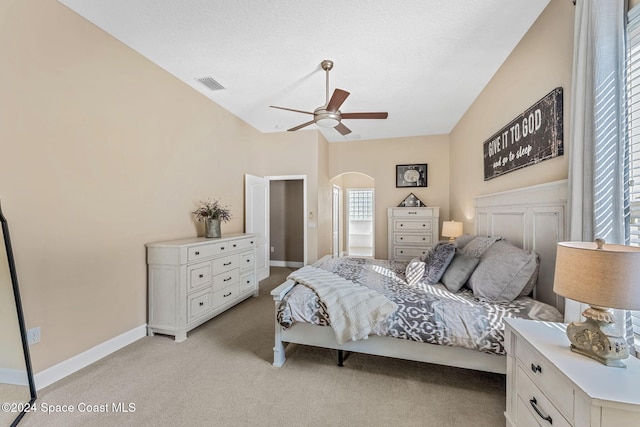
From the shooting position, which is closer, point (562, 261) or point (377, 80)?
point (562, 261)

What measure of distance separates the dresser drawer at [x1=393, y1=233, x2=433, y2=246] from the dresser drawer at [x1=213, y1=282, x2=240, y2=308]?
10.4ft

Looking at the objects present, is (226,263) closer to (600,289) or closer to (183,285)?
(183,285)

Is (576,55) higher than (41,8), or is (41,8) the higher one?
(41,8)

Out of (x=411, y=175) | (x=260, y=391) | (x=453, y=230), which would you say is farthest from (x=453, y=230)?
(x=260, y=391)

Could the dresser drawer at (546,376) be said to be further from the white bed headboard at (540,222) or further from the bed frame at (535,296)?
the white bed headboard at (540,222)

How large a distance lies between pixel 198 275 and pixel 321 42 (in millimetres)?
2698

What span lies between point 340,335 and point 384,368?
24.1 inches

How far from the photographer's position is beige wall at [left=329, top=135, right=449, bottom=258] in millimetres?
5301

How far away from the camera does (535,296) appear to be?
6.86ft

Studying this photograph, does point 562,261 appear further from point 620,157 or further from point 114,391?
point 114,391

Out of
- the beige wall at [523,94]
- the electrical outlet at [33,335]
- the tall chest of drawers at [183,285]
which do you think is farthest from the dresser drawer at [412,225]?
the electrical outlet at [33,335]

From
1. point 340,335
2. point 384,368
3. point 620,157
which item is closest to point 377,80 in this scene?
point 620,157

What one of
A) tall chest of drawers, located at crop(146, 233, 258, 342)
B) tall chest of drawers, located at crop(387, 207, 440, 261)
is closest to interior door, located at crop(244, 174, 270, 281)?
tall chest of drawers, located at crop(146, 233, 258, 342)

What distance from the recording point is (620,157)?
4.27 ft
